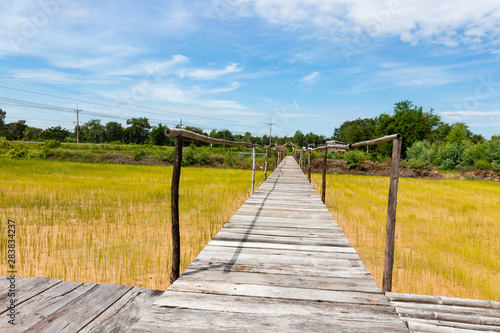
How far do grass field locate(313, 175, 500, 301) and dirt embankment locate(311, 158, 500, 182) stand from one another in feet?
46.4

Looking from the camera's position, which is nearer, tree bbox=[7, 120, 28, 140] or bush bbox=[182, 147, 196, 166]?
bush bbox=[182, 147, 196, 166]

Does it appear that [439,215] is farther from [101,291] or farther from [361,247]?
[101,291]

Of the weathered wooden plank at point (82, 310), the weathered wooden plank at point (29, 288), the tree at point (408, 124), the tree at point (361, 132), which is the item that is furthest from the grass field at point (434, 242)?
the tree at point (361, 132)

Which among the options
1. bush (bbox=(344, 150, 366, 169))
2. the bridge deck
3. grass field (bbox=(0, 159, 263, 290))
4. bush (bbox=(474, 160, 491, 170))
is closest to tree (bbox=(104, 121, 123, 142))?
bush (bbox=(344, 150, 366, 169))

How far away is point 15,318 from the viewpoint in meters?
1.87

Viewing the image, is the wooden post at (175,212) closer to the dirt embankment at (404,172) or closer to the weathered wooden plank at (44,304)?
the weathered wooden plank at (44,304)

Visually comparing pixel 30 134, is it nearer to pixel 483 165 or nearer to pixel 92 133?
pixel 92 133

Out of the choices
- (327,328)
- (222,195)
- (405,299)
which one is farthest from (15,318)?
(222,195)

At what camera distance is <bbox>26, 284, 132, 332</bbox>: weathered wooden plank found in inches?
70.9

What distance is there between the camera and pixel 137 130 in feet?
255

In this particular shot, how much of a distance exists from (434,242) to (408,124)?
51737 mm

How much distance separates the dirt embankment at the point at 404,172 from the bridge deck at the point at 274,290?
74.0 feet

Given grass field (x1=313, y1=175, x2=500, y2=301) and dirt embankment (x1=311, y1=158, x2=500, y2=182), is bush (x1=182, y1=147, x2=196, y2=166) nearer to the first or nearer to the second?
dirt embankment (x1=311, y1=158, x2=500, y2=182)

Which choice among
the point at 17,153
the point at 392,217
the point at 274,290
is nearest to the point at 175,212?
the point at 274,290
